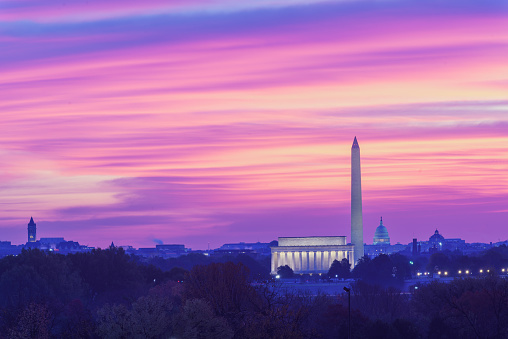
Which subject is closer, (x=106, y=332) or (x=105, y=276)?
(x=106, y=332)

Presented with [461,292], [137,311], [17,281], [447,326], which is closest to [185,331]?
[137,311]

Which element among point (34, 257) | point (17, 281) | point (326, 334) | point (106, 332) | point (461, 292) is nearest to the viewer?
point (106, 332)

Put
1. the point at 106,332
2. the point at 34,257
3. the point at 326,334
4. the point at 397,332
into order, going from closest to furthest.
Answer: the point at 106,332, the point at 397,332, the point at 326,334, the point at 34,257

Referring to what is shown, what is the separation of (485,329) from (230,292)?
851 inches

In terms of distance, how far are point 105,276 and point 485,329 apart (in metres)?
76.8

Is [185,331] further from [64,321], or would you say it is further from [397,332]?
[64,321]

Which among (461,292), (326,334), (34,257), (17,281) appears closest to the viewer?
(326,334)

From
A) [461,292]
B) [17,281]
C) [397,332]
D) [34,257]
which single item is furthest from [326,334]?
[34,257]

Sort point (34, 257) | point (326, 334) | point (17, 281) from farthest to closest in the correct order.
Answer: point (34, 257)
point (17, 281)
point (326, 334)

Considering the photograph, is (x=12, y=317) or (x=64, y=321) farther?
(x=64, y=321)

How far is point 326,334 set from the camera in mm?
96250

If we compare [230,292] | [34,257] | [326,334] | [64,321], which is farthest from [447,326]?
[34,257]

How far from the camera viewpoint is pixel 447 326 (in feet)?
309

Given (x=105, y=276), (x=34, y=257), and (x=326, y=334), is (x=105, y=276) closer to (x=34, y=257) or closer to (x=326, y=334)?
(x=34, y=257)
